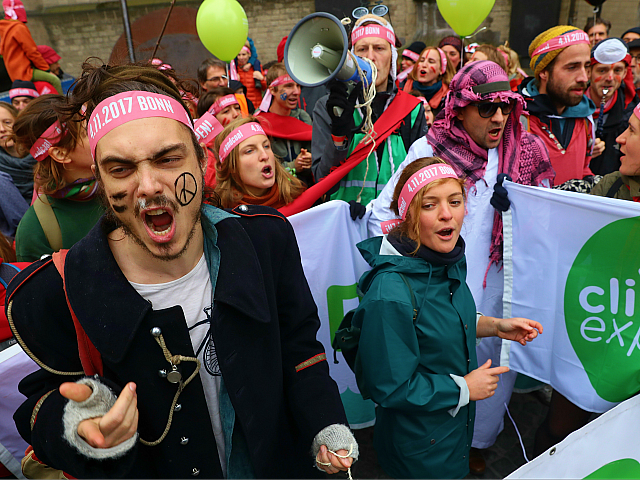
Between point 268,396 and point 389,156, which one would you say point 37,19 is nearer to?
point 389,156

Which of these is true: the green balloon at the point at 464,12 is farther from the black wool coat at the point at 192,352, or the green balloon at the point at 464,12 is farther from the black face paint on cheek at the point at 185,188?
the black face paint on cheek at the point at 185,188

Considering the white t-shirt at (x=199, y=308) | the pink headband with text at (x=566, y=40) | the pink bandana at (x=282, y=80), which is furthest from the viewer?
the pink bandana at (x=282, y=80)

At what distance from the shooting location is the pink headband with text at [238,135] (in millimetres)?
3021

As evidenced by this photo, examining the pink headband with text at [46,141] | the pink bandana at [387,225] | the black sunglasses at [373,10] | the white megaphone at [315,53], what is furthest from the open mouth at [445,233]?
the black sunglasses at [373,10]

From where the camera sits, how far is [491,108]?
253cm

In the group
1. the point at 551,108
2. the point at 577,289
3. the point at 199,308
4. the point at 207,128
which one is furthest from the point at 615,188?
the point at 207,128

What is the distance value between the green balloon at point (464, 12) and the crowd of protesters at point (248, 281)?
988 millimetres

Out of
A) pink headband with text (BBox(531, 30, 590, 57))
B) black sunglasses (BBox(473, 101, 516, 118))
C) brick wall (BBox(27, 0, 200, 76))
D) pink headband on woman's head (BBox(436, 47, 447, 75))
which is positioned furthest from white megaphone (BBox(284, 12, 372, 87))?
brick wall (BBox(27, 0, 200, 76))

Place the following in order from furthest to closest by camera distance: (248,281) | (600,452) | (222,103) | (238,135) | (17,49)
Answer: (17,49), (222,103), (238,135), (600,452), (248,281)

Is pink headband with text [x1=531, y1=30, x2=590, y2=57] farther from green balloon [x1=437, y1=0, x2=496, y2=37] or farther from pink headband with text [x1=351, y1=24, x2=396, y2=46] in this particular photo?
pink headband with text [x1=351, y1=24, x2=396, y2=46]

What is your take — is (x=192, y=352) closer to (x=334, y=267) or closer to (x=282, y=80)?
(x=334, y=267)

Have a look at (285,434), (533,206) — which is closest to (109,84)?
(285,434)

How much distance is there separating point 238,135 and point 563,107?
2.63m

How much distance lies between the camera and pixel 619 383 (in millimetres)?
1952
